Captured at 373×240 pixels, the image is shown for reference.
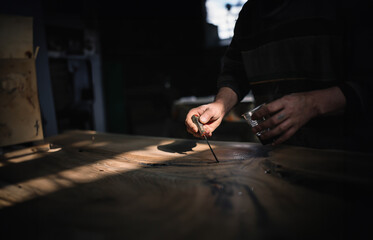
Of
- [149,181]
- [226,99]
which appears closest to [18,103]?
[149,181]

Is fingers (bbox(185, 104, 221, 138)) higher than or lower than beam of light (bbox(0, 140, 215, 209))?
higher

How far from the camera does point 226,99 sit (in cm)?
108

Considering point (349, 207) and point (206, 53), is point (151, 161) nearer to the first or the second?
point (349, 207)

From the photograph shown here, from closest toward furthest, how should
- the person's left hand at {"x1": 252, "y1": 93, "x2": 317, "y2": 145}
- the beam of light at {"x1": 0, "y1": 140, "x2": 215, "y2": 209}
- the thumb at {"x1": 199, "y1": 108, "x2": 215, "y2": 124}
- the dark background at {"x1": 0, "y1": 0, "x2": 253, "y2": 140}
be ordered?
the beam of light at {"x1": 0, "y1": 140, "x2": 215, "y2": 209}
the person's left hand at {"x1": 252, "y1": 93, "x2": 317, "y2": 145}
the thumb at {"x1": 199, "y1": 108, "x2": 215, "y2": 124}
the dark background at {"x1": 0, "y1": 0, "x2": 253, "y2": 140}

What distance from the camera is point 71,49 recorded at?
261cm

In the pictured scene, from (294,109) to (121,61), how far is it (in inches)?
210

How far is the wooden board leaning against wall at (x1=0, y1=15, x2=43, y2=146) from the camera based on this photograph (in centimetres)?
101

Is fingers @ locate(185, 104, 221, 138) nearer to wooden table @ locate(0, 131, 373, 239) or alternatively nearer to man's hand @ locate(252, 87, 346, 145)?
wooden table @ locate(0, 131, 373, 239)

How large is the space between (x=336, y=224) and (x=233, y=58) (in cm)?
94

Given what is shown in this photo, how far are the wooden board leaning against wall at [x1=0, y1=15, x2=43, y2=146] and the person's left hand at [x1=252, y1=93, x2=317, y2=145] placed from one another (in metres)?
0.98

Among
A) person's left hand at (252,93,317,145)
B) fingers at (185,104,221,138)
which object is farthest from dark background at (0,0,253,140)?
person's left hand at (252,93,317,145)

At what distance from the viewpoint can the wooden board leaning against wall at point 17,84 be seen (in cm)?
101

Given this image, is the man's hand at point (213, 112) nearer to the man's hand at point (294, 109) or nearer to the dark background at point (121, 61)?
the man's hand at point (294, 109)

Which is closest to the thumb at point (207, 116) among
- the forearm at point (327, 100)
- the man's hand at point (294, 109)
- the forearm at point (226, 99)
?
the forearm at point (226, 99)
